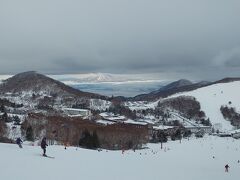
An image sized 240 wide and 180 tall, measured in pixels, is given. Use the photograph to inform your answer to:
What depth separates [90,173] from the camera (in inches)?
1262

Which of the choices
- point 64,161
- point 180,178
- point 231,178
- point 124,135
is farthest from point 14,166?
point 124,135

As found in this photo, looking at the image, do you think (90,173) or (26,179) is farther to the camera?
(90,173)

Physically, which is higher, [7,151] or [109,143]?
[7,151]

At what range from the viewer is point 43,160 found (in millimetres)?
33875

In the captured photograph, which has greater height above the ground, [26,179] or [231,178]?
[26,179]

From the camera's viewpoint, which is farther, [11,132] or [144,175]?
[11,132]

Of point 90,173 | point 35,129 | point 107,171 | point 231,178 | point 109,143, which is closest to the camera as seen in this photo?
point 90,173

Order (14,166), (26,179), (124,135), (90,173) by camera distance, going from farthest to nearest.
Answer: (124,135)
(90,173)
(14,166)
(26,179)

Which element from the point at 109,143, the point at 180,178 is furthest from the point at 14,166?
the point at 109,143

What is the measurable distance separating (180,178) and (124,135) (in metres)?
111

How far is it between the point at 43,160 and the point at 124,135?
381 ft

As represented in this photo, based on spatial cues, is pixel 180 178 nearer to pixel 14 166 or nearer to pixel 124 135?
pixel 14 166

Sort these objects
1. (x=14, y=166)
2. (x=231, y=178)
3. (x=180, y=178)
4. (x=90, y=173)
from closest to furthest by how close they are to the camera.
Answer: (x=14, y=166), (x=90, y=173), (x=180, y=178), (x=231, y=178)

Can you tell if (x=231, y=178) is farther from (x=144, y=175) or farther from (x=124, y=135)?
(x=124, y=135)
